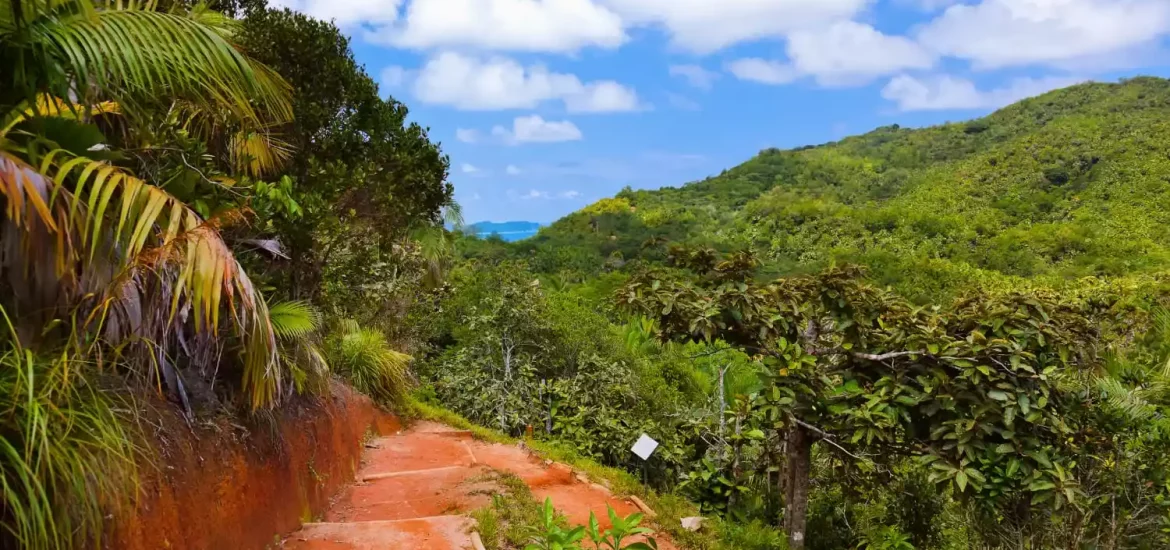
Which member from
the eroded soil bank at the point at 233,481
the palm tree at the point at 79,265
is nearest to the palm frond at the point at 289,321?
the eroded soil bank at the point at 233,481

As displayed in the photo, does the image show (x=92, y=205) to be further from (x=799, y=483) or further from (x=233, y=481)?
(x=799, y=483)

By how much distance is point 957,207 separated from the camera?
48.8 m

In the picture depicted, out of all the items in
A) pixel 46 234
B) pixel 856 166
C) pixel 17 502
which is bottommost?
pixel 17 502

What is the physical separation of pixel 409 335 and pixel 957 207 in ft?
157

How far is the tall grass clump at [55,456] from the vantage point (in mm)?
2098

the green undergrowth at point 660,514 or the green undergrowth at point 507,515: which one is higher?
the green undergrowth at point 507,515

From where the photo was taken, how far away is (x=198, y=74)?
315 cm

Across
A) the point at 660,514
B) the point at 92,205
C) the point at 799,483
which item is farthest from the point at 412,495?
the point at 92,205

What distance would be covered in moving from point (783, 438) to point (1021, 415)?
1.93 m

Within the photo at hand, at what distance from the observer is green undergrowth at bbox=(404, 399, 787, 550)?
4.62 metres

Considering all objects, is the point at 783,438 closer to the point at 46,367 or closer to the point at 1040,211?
the point at 46,367

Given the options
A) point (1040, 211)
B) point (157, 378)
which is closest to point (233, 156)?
point (157, 378)

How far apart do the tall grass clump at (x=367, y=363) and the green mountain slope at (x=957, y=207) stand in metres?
16.9

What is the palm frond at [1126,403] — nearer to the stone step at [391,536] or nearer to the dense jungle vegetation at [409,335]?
the dense jungle vegetation at [409,335]
